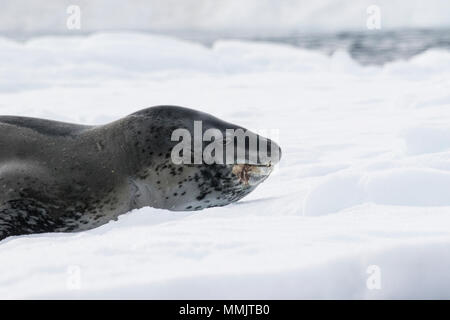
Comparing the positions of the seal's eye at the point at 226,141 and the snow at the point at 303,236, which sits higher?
the seal's eye at the point at 226,141

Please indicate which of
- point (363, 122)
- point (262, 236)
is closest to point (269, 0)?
point (363, 122)

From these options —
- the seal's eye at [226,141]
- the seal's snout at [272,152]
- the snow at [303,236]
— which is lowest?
the snow at [303,236]

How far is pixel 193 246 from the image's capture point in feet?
6.63

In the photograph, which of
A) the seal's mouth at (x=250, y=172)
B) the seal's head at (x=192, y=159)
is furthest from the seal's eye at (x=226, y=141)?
the seal's mouth at (x=250, y=172)

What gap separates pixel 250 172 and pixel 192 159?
0.95 ft

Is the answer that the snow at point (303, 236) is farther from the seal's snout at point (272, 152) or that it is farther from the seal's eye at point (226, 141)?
the seal's eye at point (226, 141)

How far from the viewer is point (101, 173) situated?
2.81 m

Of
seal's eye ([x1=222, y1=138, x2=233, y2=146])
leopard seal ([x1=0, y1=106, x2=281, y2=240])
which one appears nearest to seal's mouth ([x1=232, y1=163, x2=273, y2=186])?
leopard seal ([x1=0, y1=106, x2=281, y2=240])

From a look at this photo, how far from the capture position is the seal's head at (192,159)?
292 cm

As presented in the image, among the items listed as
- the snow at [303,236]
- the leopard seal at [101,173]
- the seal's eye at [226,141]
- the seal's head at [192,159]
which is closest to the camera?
the snow at [303,236]

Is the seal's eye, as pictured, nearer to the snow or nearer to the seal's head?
the seal's head

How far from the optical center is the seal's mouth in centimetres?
305

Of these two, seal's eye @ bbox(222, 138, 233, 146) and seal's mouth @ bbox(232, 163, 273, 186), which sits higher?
seal's eye @ bbox(222, 138, 233, 146)
